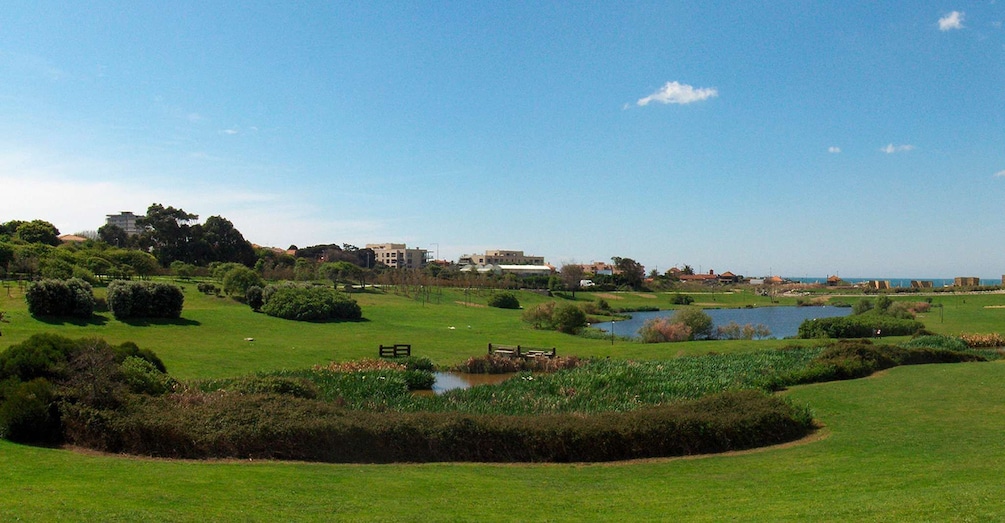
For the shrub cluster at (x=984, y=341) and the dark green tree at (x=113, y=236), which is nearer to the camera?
the shrub cluster at (x=984, y=341)

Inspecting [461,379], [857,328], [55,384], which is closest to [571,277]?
[857,328]

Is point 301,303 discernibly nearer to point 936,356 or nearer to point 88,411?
point 88,411

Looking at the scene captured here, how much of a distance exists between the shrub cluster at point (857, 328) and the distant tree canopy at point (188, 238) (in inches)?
3031

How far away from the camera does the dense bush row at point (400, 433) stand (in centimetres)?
1611

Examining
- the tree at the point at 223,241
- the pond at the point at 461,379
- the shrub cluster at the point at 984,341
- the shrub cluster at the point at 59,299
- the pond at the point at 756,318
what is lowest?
the pond at the point at 461,379

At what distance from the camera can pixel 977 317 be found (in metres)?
64.2

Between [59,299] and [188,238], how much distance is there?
193 ft

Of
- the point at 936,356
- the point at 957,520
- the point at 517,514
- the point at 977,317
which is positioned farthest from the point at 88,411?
the point at 977,317

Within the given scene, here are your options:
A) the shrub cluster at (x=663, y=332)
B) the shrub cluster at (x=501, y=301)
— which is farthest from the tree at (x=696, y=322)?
the shrub cluster at (x=501, y=301)

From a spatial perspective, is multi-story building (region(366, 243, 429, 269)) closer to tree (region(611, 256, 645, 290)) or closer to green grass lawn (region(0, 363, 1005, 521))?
tree (region(611, 256, 645, 290))

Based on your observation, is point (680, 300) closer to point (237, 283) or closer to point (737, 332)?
point (737, 332)

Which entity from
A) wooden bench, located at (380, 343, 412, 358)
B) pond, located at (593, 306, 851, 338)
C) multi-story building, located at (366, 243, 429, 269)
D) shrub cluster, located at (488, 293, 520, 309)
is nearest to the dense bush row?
wooden bench, located at (380, 343, 412, 358)

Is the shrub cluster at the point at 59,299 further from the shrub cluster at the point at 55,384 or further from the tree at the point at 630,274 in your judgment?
the tree at the point at 630,274

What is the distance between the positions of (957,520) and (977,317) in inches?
2633
